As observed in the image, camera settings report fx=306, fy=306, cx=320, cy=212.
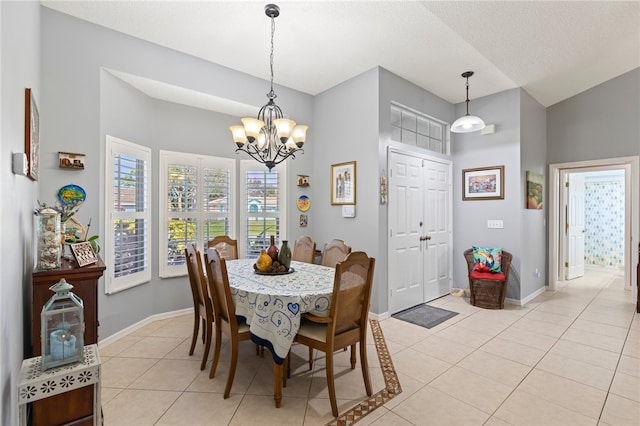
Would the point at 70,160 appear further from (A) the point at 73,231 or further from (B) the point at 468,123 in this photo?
(B) the point at 468,123

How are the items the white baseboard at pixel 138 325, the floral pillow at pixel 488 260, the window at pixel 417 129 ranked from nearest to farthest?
the white baseboard at pixel 138 325 → the window at pixel 417 129 → the floral pillow at pixel 488 260

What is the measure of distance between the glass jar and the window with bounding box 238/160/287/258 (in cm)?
246

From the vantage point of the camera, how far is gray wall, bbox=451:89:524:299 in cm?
431

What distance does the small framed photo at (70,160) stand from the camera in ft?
8.70

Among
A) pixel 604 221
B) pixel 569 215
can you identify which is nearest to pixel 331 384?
pixel 569 215

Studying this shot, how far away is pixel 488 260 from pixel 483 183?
3.80ft

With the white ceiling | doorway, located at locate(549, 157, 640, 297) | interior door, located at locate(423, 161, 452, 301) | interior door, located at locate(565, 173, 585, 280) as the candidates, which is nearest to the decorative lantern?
the white ceiling

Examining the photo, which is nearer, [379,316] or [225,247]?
[225,247]

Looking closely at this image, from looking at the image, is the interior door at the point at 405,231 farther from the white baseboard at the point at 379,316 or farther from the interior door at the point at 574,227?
the interior door at the point at 574,227

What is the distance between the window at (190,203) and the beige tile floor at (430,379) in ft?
2.97

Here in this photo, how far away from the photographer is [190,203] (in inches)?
154

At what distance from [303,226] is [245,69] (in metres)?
2.21

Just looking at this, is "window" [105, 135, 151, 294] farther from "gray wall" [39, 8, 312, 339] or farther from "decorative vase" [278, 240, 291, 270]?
"decorative vase" [278, 240, 291, 270]

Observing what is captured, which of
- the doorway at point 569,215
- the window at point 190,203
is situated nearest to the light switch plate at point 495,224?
the doorway at point 569,215
